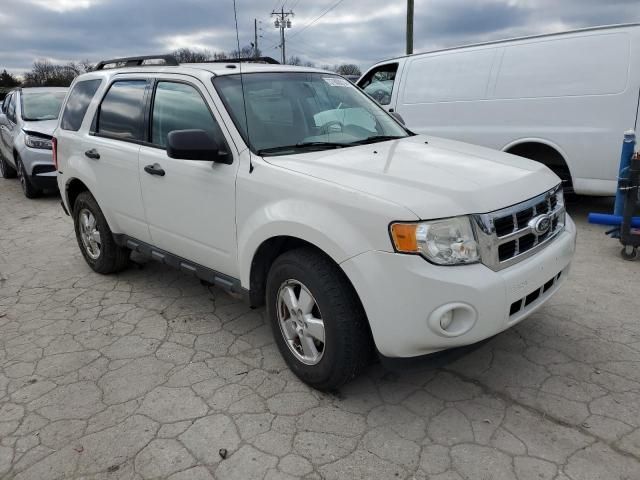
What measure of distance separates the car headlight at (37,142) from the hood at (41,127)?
0.11 metres

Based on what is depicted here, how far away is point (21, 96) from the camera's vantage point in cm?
973

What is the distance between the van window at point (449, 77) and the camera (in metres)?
6.46

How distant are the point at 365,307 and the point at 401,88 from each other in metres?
5.57

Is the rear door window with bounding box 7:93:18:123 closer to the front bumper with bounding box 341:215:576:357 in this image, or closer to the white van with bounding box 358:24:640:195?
the white van with bounding box 358:24:640:195

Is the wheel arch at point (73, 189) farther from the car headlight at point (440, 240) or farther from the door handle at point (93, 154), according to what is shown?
the car headlight at point (440, 240)

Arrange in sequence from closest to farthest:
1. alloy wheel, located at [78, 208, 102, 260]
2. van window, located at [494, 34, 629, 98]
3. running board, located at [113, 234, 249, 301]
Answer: running board, located at [113, 234, 249, 301] < alloy wheel, located at [78, 208, 102, 260] < van window, located at [494, 34, 629, 98]

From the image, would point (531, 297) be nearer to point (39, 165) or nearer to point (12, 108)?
point (39, 165)

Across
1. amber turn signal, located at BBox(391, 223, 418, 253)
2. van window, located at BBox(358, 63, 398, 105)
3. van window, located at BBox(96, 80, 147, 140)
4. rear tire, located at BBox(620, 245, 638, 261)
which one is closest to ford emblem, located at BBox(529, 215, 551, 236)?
amber turn signal, located at BBox(391, 223, 418, 253)

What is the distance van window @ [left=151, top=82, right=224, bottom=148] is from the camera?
3.35 meters

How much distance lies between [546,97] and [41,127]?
25.4 feet

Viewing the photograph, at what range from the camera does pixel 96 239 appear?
4812 mm

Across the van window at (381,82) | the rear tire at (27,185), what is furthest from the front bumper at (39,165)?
the van window at (381,82)

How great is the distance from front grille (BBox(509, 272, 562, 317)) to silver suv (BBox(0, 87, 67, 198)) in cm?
797

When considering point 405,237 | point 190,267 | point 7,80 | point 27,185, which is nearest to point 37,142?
point 27,185
